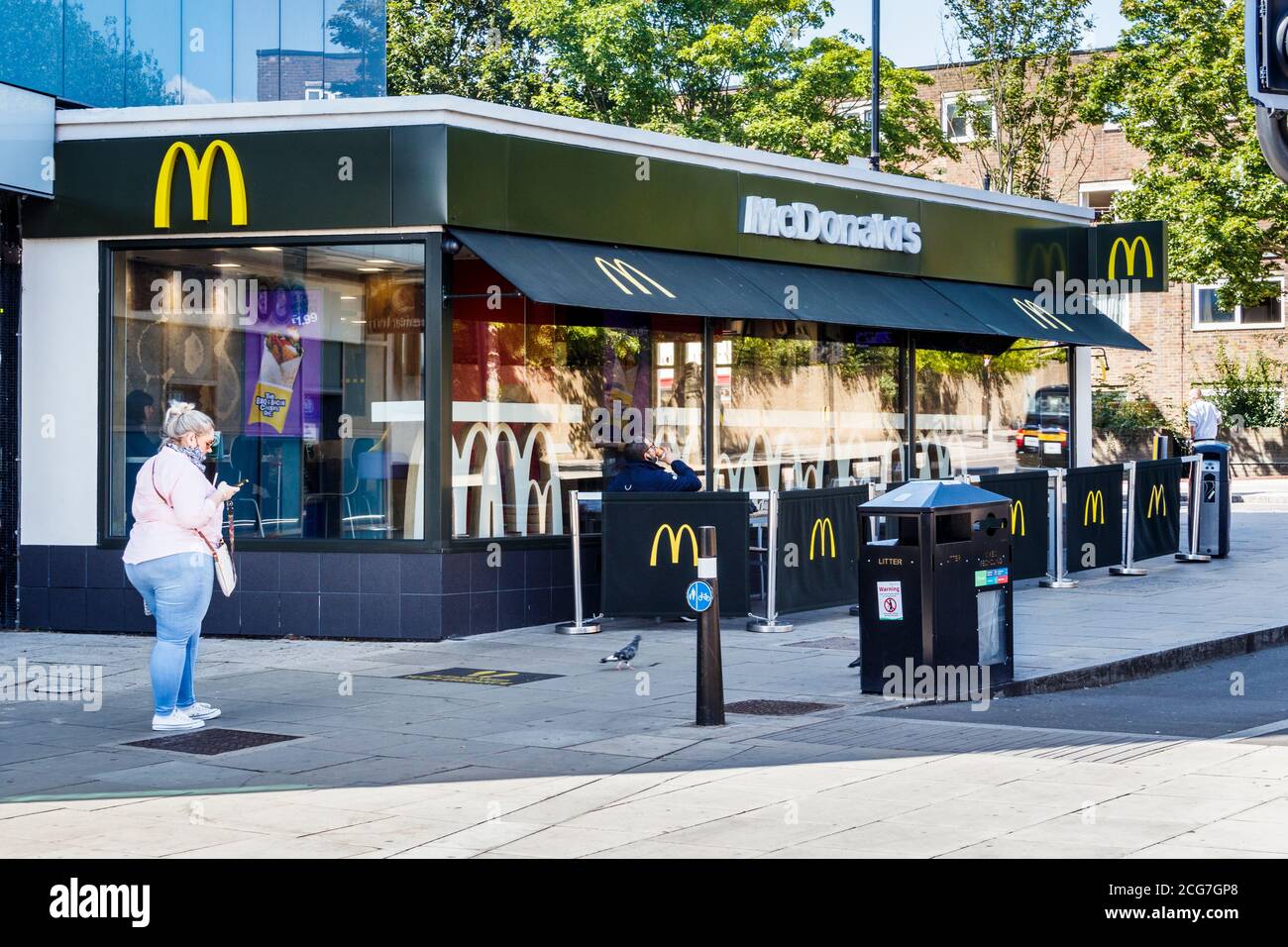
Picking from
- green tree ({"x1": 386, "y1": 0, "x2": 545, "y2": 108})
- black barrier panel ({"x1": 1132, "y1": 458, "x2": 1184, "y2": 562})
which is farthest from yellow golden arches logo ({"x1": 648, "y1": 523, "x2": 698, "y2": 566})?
green tree ({"x1": 386, "y1": 0, "x2": 545, "y2": 108})

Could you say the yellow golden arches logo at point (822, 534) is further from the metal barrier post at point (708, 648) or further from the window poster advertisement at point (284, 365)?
the metal barrier post at point (708, 648)

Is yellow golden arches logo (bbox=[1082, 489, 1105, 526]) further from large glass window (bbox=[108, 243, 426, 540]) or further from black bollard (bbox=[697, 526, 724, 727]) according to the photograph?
black bollard (bbox=[697, 526, 724, 727])

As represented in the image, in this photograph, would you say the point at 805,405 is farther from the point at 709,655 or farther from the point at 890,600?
the point at 709,655

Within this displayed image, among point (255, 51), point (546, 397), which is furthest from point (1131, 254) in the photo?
point (255, 51)

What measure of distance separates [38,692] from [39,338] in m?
4.39

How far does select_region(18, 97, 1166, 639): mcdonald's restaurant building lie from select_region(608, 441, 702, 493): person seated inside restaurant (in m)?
0.46

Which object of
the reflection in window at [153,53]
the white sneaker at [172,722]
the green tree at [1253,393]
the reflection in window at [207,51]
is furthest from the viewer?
the green tree at [1253,393]

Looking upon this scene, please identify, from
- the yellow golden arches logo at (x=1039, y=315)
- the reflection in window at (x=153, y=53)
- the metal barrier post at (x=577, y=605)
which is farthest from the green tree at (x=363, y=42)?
the yellow golden arches logo at (x=1039, y=315)

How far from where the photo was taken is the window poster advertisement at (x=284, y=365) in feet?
44.9

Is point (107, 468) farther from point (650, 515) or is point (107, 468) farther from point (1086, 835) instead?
point (1086, 835)

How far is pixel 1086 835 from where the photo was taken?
6.09 m

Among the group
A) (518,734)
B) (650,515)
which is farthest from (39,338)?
(518,734)

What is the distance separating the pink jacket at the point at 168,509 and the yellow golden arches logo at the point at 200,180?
4612mm

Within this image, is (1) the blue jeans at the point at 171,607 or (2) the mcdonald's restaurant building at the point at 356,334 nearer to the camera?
(1) the blue jeans at the point at 171,607
